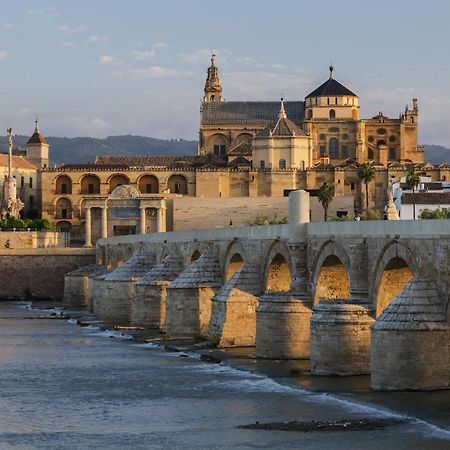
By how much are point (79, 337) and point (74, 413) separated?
24184 mm

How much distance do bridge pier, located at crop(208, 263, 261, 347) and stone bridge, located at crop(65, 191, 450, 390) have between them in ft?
0.12

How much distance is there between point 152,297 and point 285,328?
19.7 m

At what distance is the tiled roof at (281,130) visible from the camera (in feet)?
426

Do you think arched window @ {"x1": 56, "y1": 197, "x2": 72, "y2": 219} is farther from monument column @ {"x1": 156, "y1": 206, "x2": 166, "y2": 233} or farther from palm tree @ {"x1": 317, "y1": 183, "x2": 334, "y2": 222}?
palm tree @ {"x1": 317, "y1": 183, "x2": 334, "y2": 222}

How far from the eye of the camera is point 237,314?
50.5 meters

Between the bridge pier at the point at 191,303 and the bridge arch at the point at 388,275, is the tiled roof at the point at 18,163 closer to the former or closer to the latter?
the bridge pier at the point at 191,303

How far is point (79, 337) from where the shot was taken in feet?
197

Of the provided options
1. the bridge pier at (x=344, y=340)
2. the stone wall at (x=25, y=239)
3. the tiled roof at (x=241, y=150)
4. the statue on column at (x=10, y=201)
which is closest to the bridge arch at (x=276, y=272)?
the bridge pier at (x=344, y=340)

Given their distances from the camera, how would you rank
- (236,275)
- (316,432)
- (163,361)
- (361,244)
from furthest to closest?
1. (236,275)
2. (163,361)
3. (361,244)
4. (316,432)

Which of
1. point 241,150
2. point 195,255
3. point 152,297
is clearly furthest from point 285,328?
point 241,150

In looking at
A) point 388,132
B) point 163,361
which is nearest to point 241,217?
point 388,132

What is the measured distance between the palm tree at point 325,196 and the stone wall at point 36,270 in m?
25.8

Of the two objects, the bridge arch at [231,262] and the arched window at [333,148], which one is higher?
the arched window at [333,148]

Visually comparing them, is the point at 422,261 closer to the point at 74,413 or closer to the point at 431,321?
→ the point at 431,321
